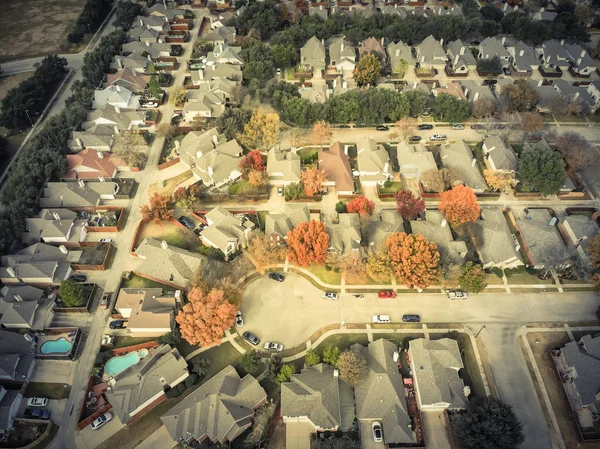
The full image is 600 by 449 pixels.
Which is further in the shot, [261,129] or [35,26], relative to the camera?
[35,26]

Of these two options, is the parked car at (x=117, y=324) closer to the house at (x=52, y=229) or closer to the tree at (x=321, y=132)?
the house at (x=52, y=229)

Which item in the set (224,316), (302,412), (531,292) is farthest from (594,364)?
(224,316)

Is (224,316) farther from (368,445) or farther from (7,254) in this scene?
(7,254)

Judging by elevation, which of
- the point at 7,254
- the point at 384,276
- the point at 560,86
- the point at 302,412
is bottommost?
the point at 302,412

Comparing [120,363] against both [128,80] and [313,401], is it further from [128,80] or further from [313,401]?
[128,80]

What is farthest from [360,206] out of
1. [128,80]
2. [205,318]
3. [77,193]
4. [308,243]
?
[128,80]

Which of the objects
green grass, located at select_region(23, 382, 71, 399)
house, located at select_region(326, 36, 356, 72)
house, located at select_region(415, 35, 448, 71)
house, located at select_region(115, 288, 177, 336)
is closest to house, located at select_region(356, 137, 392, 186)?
house, located at select_region(326, 36, 356, 72)

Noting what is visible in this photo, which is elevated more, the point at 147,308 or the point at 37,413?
the point at 147,308
